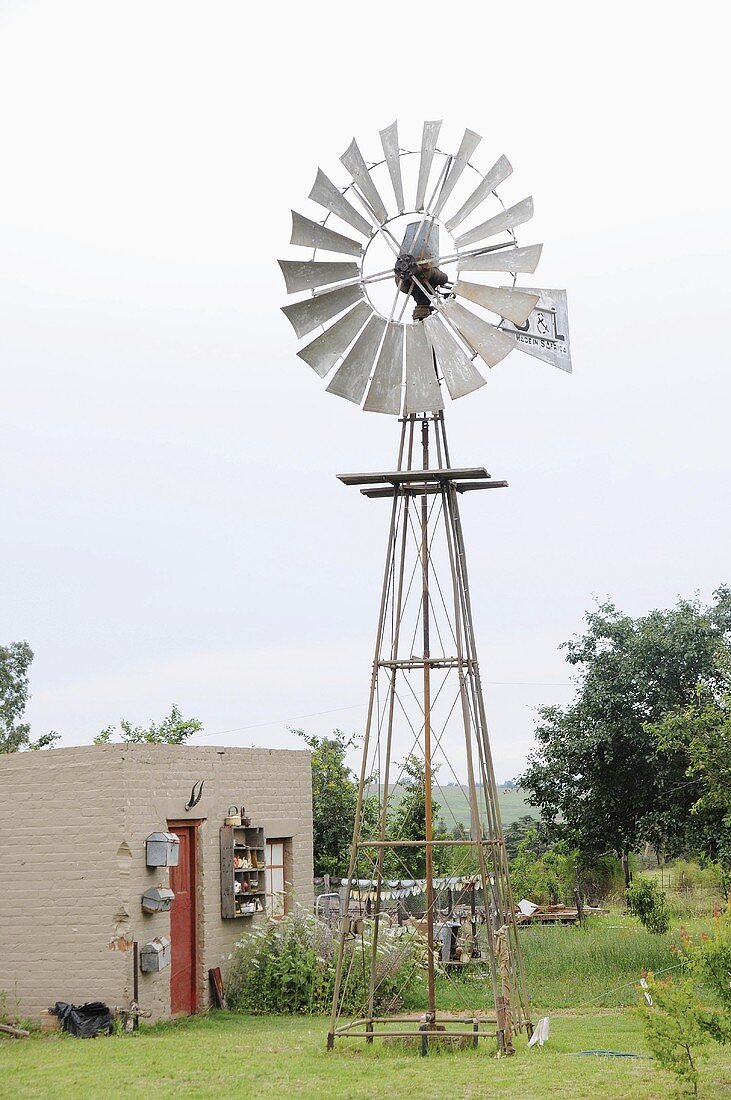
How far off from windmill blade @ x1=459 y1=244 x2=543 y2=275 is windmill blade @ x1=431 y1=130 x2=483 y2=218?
1.83ft

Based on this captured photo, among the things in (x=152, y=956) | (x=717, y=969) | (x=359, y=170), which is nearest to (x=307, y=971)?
(x=152, y=956)

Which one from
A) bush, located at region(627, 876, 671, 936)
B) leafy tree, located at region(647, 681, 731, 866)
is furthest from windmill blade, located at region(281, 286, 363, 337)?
bush, located at region(627, 876, 671, 936)

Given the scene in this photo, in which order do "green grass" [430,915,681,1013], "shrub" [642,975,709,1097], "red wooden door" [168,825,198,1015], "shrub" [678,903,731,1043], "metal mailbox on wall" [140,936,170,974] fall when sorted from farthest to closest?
"green grass" [430,915,681,1013]
"red wooden door" [168,825,198,1015]
"metal mailbox on wall" [140,936,170,974]
"shrub" [678,903,731,1043]
"shrub" [642,975,709,1097]

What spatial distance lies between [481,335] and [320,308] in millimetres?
1466

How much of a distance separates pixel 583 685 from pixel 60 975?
326 inches

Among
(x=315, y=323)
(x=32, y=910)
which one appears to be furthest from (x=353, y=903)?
(x=315, y=323)

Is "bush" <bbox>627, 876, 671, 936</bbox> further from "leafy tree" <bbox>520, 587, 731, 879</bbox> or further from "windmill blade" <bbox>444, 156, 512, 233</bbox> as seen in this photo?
"windmill blade" <bbox>444, 156, 512, 233</bbox>

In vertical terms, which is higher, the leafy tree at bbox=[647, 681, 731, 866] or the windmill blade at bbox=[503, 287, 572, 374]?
the windmill blade at bbox=[503, 287, 572, 374]

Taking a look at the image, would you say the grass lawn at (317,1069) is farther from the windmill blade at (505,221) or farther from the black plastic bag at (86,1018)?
the windmill blade at (505,221)

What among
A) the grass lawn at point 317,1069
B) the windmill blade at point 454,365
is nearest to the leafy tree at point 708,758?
the grass lawn at point 317,1069

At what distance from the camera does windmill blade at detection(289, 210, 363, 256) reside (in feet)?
35.2

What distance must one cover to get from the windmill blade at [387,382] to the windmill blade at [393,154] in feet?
4.21

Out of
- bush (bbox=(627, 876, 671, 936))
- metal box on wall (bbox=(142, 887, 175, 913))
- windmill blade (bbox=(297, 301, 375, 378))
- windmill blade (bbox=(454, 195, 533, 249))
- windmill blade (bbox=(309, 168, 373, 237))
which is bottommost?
bush (bbox=(627, 876, 671, 936))

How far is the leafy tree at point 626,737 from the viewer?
16.5 meters
